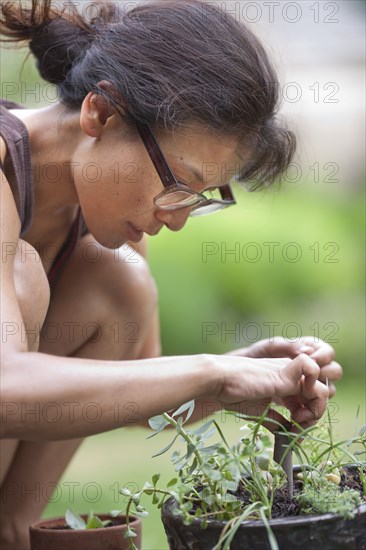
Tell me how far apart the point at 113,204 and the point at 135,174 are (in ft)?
0.36

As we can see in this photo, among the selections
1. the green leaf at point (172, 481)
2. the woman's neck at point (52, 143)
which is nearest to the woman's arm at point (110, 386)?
the green leaf at point (172, 481)

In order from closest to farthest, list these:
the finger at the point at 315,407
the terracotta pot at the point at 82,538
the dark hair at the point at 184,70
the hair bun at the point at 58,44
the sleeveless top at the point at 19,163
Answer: the finger at the point at 315,407, the terracotta pot at the point at 82,538, the dark hair at the point at 184,70, the sleeveless top at the point at 19,163, the hair bun at the point at 58,44

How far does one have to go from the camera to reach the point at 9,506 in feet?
7.15

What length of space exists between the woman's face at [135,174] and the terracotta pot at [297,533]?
801mm

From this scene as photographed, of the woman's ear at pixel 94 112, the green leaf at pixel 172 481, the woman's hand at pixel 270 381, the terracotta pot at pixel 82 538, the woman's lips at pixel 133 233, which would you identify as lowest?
the terracotta pot at pixel 82 538

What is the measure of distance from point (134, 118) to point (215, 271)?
332 centimetres

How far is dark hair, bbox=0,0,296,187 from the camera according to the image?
1827 millimetres

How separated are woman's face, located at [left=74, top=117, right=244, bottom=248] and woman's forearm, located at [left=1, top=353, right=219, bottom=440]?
0.57 metres

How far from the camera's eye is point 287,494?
4.78 feet

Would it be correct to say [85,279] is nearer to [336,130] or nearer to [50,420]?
[50,420]

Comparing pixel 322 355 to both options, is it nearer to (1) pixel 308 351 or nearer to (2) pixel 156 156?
(1) pixel 308 351

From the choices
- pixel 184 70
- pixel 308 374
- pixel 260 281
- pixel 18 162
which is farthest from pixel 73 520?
pixel 260 281

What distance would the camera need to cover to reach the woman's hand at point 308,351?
1.91 m

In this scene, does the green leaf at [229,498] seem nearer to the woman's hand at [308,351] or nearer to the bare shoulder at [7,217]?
the woman's hand at [308,351]
